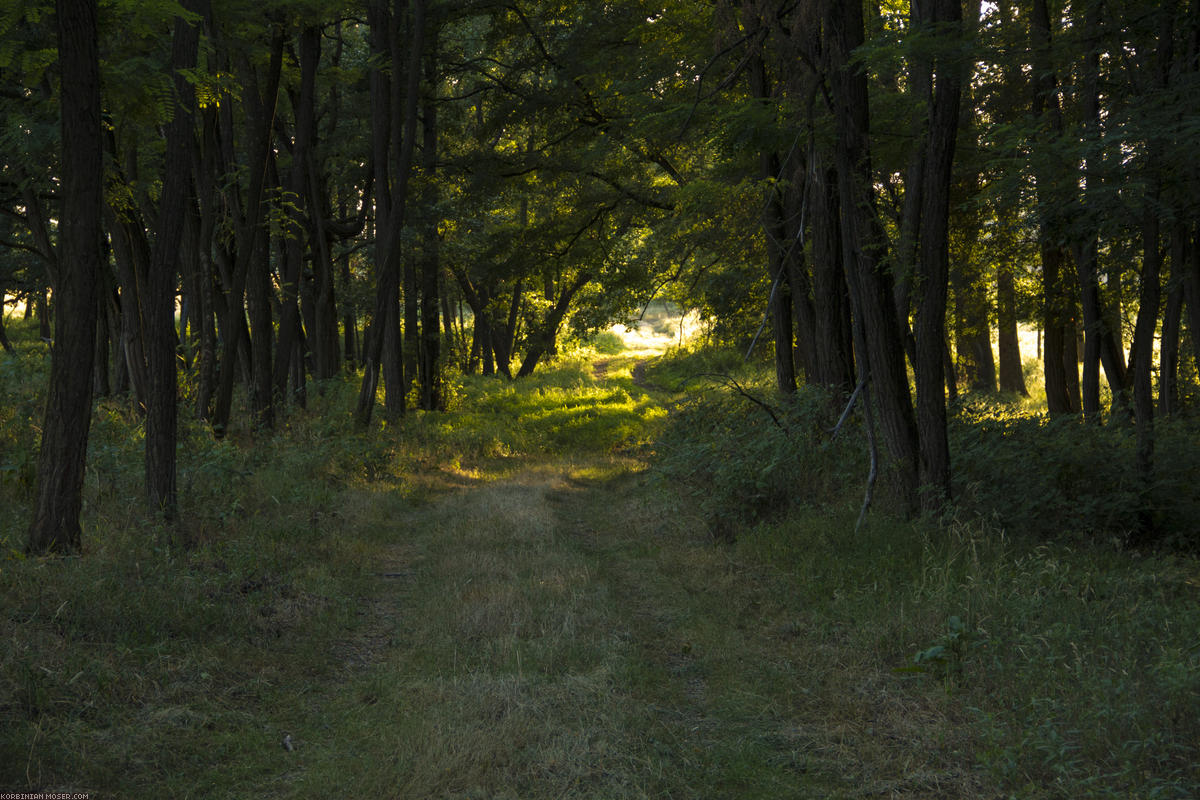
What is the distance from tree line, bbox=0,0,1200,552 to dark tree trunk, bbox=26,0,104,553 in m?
0.03

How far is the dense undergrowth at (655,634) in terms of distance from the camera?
14.6 ft

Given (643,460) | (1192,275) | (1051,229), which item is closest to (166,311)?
(643,460)

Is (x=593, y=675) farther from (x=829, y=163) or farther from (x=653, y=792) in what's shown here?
(x=829, y=163)

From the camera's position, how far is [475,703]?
17.0 ft

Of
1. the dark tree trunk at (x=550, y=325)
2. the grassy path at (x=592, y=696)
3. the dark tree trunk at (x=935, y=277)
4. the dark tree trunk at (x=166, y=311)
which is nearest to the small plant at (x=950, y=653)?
the grassy path at (x=592, y=696)

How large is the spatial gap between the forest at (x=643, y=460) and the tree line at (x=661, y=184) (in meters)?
0.09

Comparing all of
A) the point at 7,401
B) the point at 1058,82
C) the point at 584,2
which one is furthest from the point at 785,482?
the point at 7,401

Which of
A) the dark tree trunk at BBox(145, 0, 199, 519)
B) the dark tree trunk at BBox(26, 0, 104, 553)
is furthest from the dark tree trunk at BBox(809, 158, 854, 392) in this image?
the dark tree trunk at BBox(26, 0, 104, 553)

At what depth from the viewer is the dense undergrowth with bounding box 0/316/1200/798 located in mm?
4453

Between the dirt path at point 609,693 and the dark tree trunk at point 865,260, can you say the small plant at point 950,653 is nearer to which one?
the dirt path at point 609,693

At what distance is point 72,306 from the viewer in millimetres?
6902

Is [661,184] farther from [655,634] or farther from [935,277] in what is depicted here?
[655,634]

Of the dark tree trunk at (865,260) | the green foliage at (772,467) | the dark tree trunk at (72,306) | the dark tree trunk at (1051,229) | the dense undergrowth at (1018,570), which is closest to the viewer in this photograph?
the dense undergrowth at (1018,570)

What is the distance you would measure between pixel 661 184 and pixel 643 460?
5.92 m
